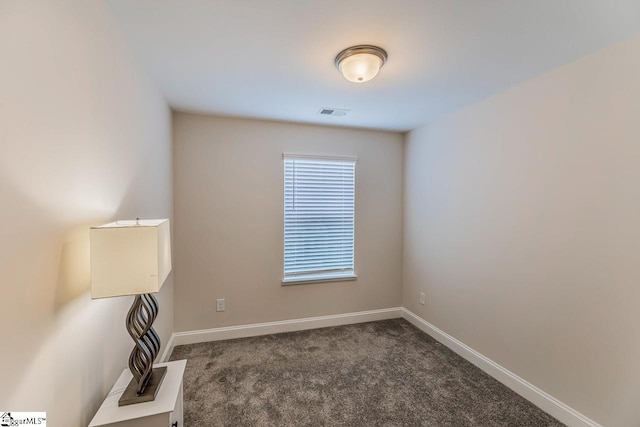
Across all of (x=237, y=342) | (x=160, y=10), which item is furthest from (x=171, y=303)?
(x=160, y=10)

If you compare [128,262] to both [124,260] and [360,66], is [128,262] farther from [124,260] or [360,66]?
[360,66]

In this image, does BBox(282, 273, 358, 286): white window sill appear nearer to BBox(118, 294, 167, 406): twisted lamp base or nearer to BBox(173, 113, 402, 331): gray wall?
BBox(173, 113, 402, 331): gray wall

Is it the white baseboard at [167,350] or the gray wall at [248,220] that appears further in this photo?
the gray wall at [248,220]

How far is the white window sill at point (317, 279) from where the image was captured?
3040 mm

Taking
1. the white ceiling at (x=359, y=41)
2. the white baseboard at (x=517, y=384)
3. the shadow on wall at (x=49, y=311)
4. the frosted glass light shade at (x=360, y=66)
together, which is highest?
the white ceiling at (x=359, y=41)

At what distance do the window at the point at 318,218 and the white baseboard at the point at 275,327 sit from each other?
487mm

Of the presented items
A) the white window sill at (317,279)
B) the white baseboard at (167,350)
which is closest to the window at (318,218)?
the white window sill at (317,279)

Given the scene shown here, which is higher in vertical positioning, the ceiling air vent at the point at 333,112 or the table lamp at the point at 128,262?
the ceiling air vent at the point at 333,112

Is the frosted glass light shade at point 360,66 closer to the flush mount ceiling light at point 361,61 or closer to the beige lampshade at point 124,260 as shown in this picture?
the flush mount ceiling light at point 361,61

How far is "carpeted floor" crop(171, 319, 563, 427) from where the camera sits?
179 centimetres

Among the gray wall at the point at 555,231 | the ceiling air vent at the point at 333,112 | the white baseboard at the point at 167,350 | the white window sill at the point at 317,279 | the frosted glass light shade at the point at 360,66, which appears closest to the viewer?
the gray wall at the point at 555,231

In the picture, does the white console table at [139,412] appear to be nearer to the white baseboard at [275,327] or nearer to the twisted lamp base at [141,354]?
the twisted lamp base at [141,354]

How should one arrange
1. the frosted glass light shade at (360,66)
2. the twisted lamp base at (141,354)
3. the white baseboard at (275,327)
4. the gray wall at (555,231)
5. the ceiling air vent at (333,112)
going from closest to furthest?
the twisted lamp base at (141,354) → the gray wall at (555,231) → the frosted glass light shade at (360,66) → the ceiling air vent at (333,112) → the white baseboard at (275,327)

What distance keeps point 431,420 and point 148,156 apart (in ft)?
8.92
